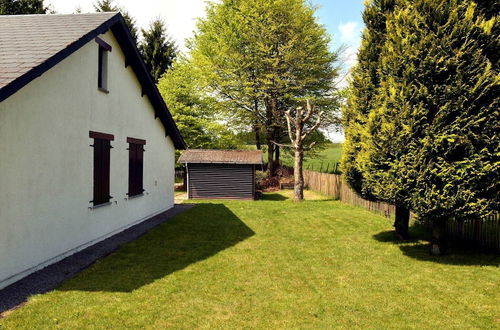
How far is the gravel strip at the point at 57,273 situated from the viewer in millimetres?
6429

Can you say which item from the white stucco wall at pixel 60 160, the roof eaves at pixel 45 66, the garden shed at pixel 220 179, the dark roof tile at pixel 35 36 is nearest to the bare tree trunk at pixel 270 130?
the garden shed at pixel 220 179

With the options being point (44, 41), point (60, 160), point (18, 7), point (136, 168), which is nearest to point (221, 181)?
point (136, 168)

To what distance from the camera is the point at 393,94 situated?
→ 31.1 ft

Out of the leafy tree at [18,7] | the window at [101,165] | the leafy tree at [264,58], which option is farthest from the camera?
the leafy tree at [18,7]

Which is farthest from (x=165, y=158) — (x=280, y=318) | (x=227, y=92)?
(x=227, y=92)

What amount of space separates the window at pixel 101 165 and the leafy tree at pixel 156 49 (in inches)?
1272

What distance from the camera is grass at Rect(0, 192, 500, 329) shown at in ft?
19.4

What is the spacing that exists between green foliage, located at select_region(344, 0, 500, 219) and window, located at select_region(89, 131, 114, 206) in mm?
8525

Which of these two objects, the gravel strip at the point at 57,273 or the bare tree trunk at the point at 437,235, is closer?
the gravel strip at the point at 57,273

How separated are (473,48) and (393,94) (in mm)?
2106

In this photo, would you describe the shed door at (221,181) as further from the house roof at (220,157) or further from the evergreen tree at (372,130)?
the evergreen tree at (372,130)

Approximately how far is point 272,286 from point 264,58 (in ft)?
83.4

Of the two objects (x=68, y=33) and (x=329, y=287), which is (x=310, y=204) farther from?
(x=68, y=33)

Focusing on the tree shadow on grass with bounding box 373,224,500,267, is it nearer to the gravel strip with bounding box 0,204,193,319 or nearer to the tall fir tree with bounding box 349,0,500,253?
the tall fir tree with bounding box 349,0,500,253
